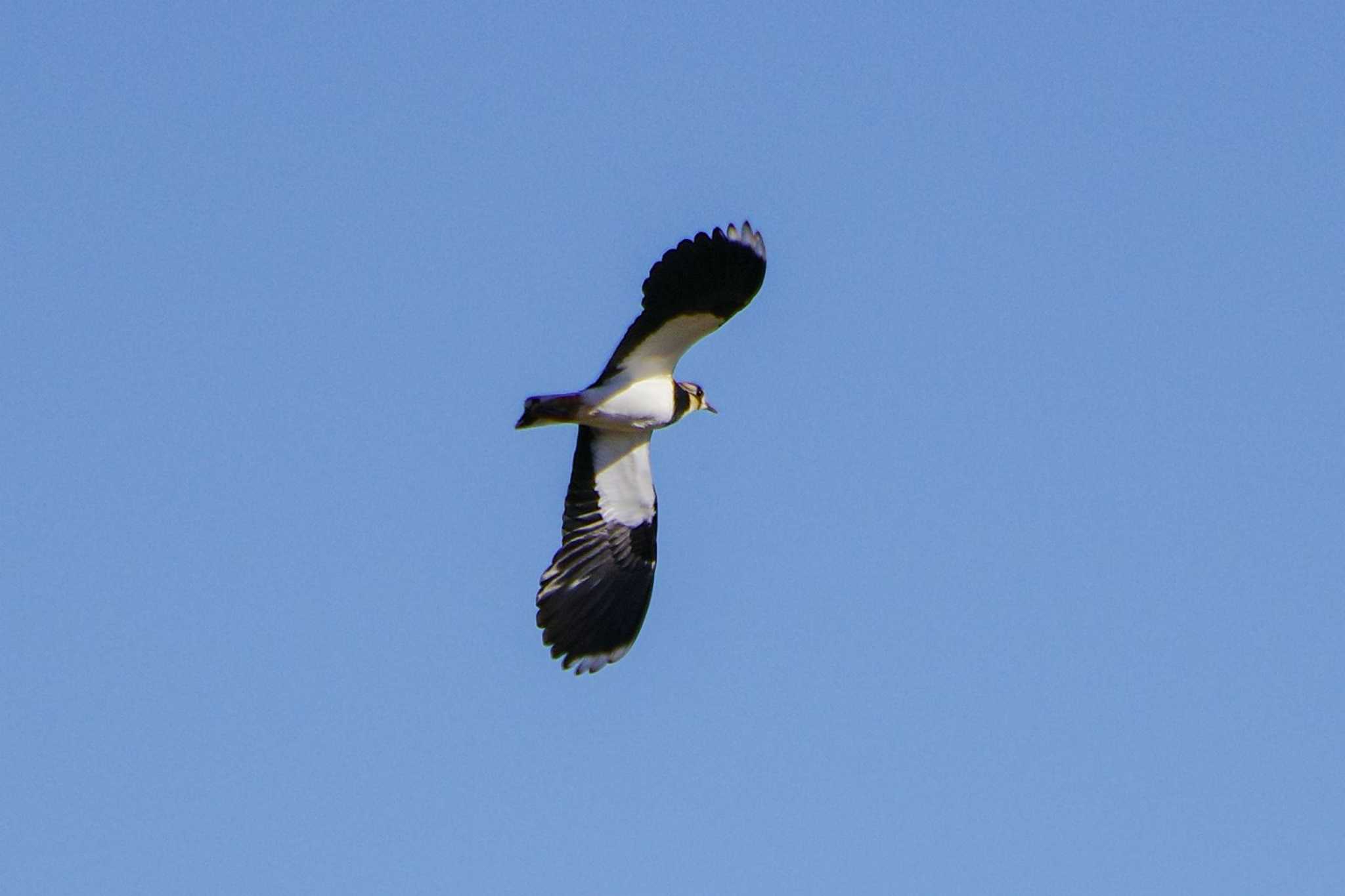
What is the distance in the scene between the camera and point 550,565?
19.0 metres

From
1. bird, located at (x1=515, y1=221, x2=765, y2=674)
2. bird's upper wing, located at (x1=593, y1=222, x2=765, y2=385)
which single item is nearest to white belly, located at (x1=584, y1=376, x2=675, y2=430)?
bird, located at (x1=515, y1=221, x2=765, y2=674)

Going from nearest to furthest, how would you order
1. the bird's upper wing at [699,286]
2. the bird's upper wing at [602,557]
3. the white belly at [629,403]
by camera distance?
the bird's upper wing at [699,286] < the white belly at [629,403] < the bird's upper wing at [602,557]

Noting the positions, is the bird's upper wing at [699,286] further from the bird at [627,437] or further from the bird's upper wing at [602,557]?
the bird's upper wing at [602,557]

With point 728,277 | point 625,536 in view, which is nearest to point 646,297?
point 728,277

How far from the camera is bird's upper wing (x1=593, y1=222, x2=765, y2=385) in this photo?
56.5ft

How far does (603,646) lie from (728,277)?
3413mm

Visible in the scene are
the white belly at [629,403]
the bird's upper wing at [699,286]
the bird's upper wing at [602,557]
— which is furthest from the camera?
the bird's upper wing at [602,557]

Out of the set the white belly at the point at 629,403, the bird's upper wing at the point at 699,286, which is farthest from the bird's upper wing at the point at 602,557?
the bird's upper wing at the point at 699,286

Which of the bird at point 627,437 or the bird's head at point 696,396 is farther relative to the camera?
the bird's head at point 696,396

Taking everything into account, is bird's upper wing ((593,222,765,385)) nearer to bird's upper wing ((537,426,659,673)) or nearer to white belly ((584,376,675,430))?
white belly ((584,376,675,430))

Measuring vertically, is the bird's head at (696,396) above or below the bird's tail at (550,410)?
above

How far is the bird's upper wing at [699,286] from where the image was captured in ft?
56.5

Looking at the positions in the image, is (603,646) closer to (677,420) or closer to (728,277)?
(677,420)

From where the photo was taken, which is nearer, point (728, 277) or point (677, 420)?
point (728, 277)
